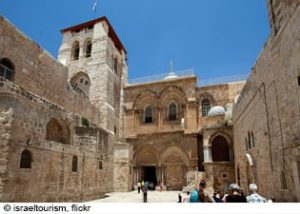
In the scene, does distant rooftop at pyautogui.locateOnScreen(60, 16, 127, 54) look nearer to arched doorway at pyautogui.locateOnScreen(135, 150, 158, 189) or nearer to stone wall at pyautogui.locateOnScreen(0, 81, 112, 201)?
arched doorway at pyautogui.locateOnScreen(135, 150, 158, 189)

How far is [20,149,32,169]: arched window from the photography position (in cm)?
882

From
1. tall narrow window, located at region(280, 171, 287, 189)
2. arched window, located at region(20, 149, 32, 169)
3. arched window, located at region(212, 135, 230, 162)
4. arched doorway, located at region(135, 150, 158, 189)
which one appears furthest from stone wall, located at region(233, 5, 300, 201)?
arched doorway, located at region(135, 150, 158, 189)

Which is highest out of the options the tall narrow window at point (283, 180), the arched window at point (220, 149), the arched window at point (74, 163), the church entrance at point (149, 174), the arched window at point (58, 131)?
the arched window at point (58, 131)

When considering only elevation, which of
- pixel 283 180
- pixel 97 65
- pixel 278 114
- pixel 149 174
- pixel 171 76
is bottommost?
pixel 149 174

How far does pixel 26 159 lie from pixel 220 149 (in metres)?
13.5

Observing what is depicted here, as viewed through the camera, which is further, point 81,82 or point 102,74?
point 81,82

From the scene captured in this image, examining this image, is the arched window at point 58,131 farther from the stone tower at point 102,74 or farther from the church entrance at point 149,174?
the church entrance at point 149,174

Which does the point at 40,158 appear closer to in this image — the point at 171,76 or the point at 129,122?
the point at 129,122

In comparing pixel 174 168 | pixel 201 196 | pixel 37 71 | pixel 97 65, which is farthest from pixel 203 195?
pixel 97 65

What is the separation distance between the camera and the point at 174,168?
19.6 meters

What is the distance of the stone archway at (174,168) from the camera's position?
63.5 feet

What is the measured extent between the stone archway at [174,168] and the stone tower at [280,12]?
1405cm

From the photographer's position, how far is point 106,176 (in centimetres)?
1603

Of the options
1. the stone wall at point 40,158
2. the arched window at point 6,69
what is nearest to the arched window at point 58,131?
the stone wall at point 40,158
